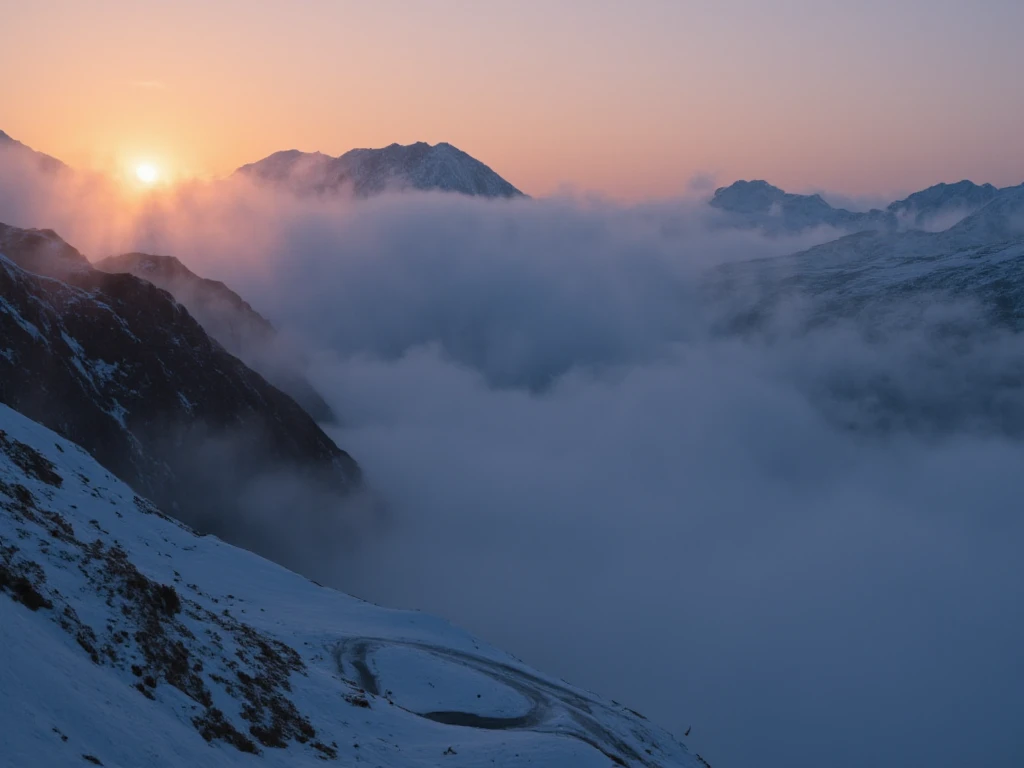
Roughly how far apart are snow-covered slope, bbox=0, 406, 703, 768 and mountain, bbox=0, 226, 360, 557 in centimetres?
5630

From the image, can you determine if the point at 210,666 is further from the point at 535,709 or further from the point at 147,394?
the point at 147,394

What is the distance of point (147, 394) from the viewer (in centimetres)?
12025

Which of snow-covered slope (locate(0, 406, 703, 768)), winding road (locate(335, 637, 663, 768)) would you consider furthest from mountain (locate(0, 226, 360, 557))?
winding road (locate(335, 637, 663, 768))

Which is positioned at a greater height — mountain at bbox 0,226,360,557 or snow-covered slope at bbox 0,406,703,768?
mountain at bbox 0,226,360,557

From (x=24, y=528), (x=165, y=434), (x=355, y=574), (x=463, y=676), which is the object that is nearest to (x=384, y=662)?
(x=463, y=676)

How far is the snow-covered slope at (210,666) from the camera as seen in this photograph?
73.8 ft

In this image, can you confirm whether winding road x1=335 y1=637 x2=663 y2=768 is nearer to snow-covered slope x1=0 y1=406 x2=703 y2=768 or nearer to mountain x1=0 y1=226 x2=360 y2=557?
snow-covered slope x1=0 y1=406 x2=703 y2=768

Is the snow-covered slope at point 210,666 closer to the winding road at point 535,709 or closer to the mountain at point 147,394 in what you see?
Result: the winding road at point 535,709

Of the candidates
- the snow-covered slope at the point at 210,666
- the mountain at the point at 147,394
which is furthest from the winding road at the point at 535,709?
the mountain at the point at 147,394

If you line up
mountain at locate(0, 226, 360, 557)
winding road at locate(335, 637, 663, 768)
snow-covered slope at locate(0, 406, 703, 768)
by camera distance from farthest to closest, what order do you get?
mountain at locate(0, 226, 360, 557) < winding road at locate(335, 637, 663, 768) < snow-covered slope at locate(0, 406, 703, 768)

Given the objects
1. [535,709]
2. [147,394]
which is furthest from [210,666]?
[147,394]

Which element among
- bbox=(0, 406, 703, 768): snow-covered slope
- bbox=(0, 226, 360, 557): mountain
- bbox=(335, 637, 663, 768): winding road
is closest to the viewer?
bbox=(0, 406, 703, 768): snow-covered slope

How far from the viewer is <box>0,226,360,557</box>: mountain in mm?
104125

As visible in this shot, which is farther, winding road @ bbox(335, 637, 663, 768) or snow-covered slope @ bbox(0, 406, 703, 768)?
winding road @ bbox(335, 637, 663, 768)
